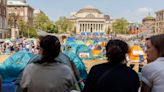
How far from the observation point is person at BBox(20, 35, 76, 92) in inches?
151

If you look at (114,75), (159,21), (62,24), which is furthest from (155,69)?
(62,24)

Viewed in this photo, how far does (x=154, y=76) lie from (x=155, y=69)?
0.22ft

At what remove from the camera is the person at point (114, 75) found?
369 centimetres

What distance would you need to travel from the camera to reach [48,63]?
3873mm

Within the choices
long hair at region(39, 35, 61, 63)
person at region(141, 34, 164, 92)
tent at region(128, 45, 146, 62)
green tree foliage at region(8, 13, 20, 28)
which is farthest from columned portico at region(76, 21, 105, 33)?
person at region(141, 34, 164, 92)

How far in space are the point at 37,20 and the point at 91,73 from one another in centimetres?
11407

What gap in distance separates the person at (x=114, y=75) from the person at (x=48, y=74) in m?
0.25

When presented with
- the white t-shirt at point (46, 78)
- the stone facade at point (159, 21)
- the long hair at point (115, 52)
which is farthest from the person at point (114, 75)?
the stone facade at point (159, 21)

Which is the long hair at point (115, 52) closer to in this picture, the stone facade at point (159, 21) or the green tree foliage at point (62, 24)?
the stone facade at point (159, 21)

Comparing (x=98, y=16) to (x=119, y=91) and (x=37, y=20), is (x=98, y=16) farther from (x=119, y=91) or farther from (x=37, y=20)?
(x=119, y=91)

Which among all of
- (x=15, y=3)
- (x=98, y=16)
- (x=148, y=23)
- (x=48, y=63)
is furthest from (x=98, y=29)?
(x=48, y=63)

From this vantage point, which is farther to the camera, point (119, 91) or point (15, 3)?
point (15, 3)

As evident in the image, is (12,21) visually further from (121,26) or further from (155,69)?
(155,69)

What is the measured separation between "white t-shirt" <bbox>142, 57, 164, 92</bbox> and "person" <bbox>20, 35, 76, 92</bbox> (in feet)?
2.53
